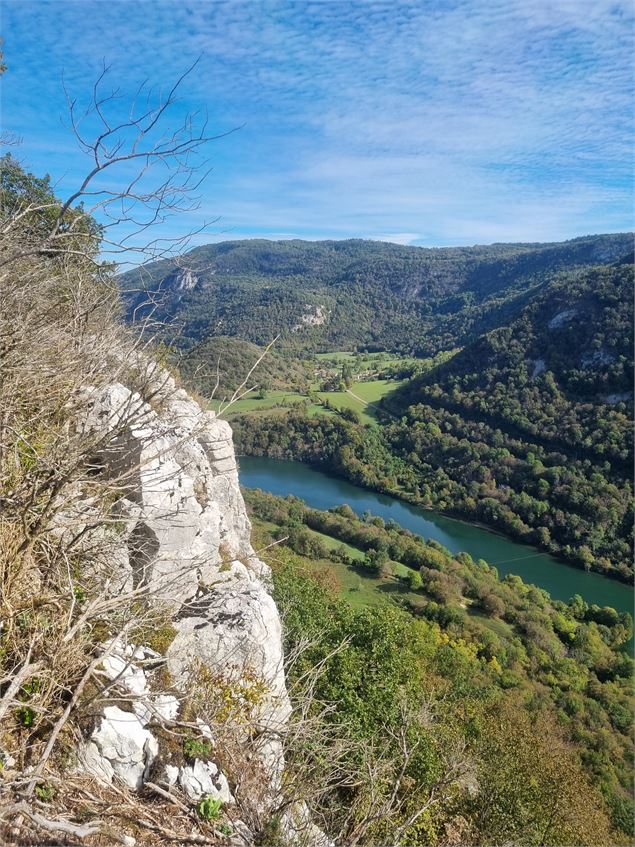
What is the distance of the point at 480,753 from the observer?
302 inches

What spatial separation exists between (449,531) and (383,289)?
294 feet

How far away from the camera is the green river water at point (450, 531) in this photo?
29.9 meters

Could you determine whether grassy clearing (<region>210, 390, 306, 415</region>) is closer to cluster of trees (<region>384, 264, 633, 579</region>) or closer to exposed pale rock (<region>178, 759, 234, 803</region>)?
cluster of trees (<region>384, 264, 633, 579</region>)

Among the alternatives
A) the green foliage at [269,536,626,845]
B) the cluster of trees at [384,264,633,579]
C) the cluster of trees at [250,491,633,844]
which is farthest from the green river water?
the green foliage at [269,536,626,845]

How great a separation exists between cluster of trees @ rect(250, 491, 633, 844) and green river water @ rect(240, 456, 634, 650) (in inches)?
155

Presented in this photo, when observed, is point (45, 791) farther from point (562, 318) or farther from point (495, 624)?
point (562, 318)

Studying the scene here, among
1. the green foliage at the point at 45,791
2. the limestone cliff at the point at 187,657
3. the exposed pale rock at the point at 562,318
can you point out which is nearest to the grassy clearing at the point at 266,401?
the exposed pale rock at the point at 562,318

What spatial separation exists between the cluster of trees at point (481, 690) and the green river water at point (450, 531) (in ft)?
12.9

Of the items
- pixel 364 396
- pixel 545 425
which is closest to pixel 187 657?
pixel 545 425

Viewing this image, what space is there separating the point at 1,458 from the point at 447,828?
24.4ft

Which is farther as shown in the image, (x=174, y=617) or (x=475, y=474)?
(x=475, y=474)

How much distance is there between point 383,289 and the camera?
383 feet

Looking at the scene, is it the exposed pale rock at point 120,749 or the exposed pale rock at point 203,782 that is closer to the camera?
the exposed pale rock at point 120,749

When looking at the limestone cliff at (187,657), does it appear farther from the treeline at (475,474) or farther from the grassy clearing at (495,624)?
the treeline at (475,474)
